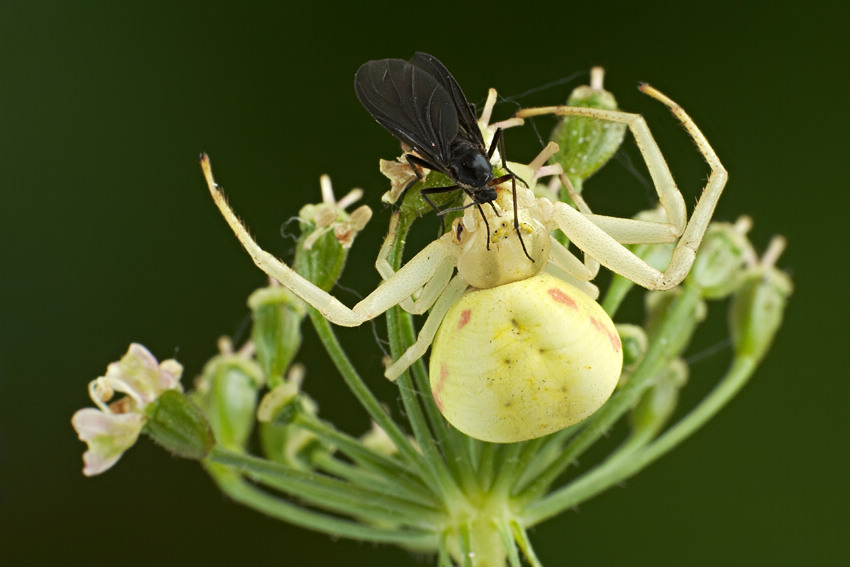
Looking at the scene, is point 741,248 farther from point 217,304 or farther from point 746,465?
point 217,304

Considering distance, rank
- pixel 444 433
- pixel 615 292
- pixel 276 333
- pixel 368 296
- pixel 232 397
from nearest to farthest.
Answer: pixel 368 296
pixel 444 433
pixel 615 292
pixel 276 333
pixel 232 397

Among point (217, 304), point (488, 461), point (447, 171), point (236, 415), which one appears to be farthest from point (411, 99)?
point (217, 304)

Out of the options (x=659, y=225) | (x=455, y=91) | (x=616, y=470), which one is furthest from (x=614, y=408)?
(x=455, y=91)

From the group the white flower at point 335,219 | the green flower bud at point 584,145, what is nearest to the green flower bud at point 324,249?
the white flower at point 335,219

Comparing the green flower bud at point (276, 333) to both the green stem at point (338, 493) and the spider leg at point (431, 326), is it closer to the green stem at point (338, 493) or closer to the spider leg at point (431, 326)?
the green stem at point (338, 493)

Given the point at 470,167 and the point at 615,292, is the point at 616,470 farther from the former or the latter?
the point at 470,167

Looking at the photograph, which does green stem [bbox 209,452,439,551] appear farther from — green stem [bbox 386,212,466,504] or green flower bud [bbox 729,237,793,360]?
green flower bud [bbox 729,237,793,360]
